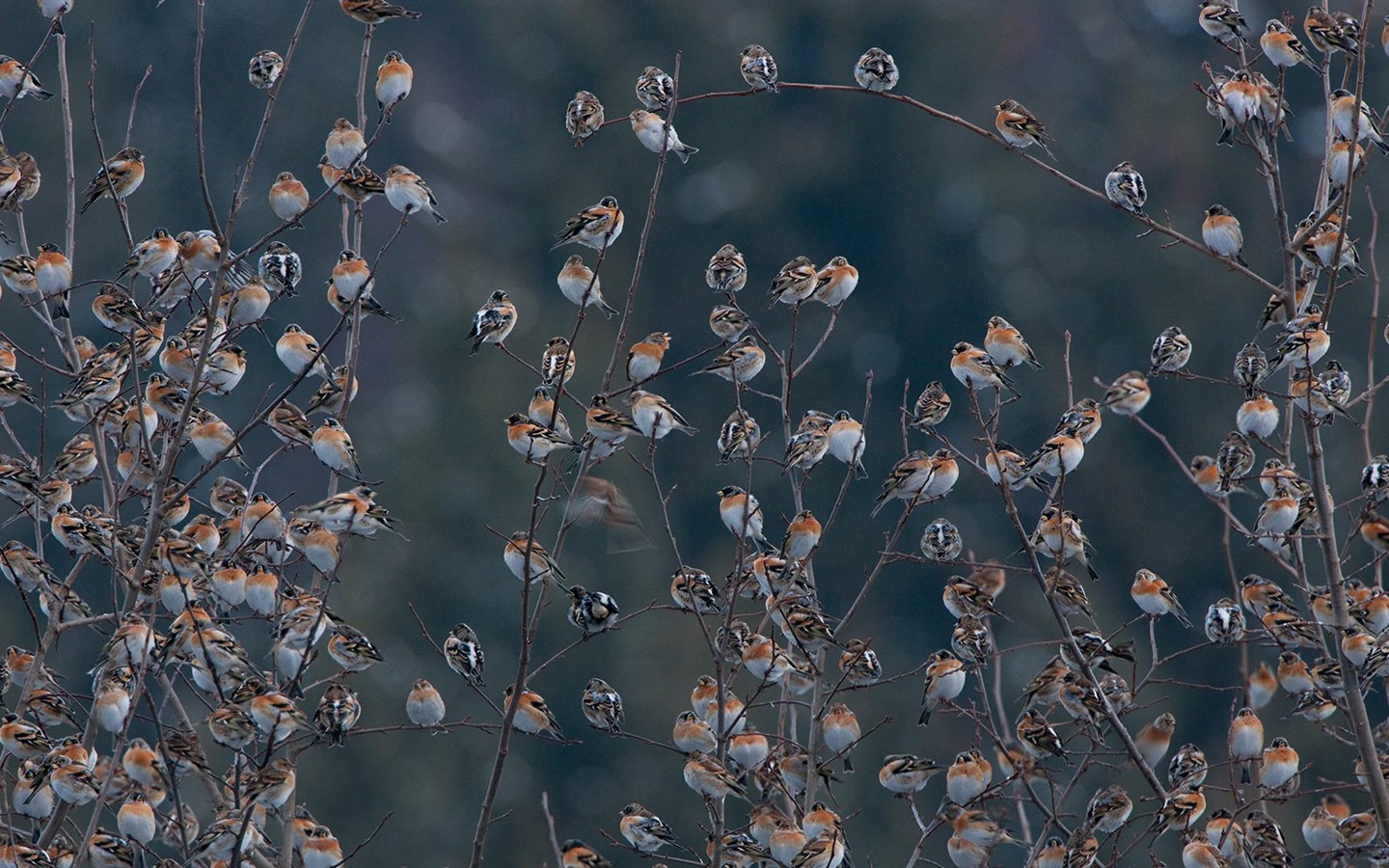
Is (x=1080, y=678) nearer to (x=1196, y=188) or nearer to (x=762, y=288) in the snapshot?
(x=762, y=288)

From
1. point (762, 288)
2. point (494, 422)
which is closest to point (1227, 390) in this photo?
point (762, 288)

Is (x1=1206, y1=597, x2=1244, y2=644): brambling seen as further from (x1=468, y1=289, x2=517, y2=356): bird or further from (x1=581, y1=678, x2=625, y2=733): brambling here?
(x1=468, y1=289, x2=517, y2=356): bird

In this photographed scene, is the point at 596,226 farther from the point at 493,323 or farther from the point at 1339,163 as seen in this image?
the point at 1339,163

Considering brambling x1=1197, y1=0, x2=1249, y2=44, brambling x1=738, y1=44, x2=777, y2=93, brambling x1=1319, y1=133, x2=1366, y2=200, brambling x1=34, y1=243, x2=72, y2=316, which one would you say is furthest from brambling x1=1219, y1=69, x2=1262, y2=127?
brambling x1=34, y1=243, x2=72, y2=316

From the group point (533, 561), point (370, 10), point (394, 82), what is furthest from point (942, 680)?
point (370, 10)

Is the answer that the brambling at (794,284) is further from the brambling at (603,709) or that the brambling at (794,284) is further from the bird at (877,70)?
the brambling at (603,709)
